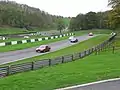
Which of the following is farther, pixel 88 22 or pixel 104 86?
pixel 88 22

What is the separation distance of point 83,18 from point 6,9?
158 feet

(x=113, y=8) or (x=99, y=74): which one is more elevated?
(x=113, y=8)

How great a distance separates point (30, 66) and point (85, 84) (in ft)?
25.5

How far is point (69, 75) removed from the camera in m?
16.9

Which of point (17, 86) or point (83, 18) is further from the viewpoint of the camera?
point (83, 18)

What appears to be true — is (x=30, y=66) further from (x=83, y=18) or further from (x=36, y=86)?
(x=83, y=18)

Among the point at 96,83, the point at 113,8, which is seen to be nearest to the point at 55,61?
the point at 96,83

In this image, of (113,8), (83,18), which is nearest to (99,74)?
(113,8)

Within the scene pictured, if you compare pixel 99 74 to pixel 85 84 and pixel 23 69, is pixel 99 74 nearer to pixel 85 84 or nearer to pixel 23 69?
pixel 85 84

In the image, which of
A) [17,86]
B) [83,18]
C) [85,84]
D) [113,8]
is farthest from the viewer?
[83,18]

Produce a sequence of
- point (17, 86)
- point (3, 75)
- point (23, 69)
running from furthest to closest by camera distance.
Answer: point (23, 69), point (3, 75), point (17, 86)

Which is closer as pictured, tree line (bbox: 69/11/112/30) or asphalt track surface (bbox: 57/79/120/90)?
asphalt track surface (bbox: 57/79/120/90)

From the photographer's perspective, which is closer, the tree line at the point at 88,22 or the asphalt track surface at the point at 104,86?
the asphalt track surface at the point at 104,86

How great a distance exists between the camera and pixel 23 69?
20.4m
